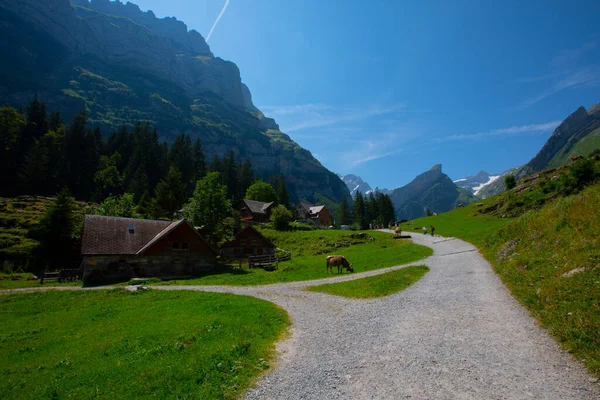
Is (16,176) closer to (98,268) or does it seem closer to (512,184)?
(98,268)

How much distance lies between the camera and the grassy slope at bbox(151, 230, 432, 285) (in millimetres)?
30973

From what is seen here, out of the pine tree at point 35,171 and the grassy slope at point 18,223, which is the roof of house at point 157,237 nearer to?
the grassy slope at point 18,223

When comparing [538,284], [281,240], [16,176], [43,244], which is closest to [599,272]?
[538,284]

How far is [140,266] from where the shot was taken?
127 feet

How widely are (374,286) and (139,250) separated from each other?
33584 millimetres

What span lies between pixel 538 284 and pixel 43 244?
214 feet

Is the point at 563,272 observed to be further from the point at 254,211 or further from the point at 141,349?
the point at 254,211

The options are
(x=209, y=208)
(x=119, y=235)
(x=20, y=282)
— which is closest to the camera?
(x=20, y=282)

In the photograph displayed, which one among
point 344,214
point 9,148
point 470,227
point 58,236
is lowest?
point 470,227

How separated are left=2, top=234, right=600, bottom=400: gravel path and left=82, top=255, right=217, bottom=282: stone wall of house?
30.6 metres

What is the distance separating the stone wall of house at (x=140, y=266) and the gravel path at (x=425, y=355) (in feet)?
101

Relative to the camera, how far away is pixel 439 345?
9.61m

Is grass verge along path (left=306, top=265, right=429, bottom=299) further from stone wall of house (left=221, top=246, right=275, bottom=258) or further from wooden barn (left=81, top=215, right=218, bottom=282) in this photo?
stone wall of house (left=221, top=246, right=275, bottom=258)

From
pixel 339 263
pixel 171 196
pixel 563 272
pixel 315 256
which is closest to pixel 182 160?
pixel 171 196
